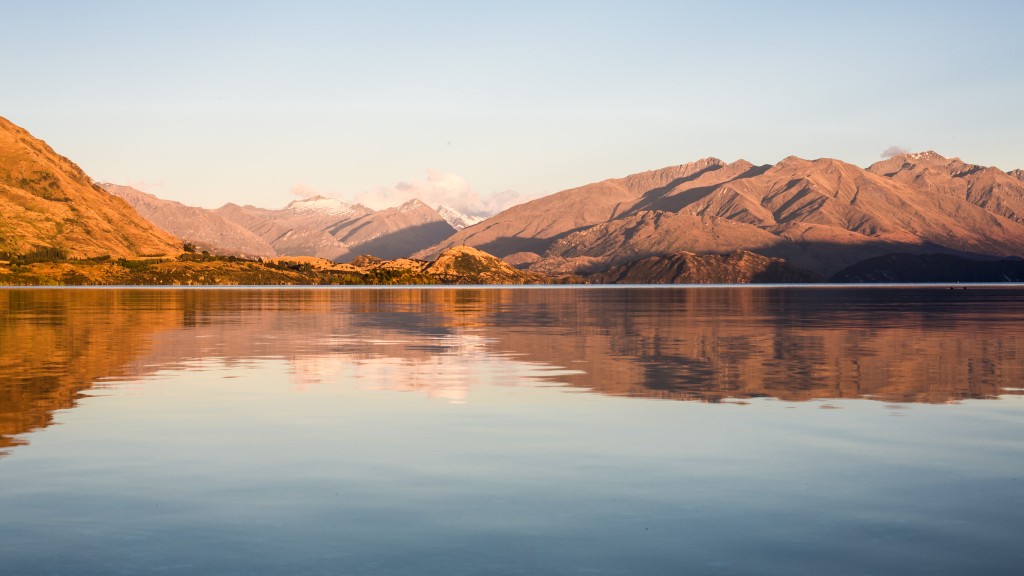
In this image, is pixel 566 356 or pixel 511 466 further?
pixel 566 356

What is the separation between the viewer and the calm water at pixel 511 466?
17172 mm

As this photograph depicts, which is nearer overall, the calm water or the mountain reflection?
the calm water

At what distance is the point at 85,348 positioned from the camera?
2442 inches

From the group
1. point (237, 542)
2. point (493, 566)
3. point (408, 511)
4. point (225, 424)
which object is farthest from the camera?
point (225, 424)

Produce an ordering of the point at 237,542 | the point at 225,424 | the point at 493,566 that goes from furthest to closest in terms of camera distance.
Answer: the point at 225,424, the point at 237,542, the point at 493,566

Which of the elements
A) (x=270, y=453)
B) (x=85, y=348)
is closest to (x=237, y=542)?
(x=270, y=453)

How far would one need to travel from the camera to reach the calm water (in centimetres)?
1717

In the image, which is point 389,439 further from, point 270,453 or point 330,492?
point 330,492

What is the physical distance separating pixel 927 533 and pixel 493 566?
847cm

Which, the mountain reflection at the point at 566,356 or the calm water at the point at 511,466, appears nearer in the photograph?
the calm water at the point at 511,466

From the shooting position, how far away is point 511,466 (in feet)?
81.6

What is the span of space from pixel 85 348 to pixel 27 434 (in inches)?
1367

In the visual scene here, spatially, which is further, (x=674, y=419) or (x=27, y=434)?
(x=674, y=419)

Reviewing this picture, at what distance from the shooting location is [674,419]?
33.2 meters
